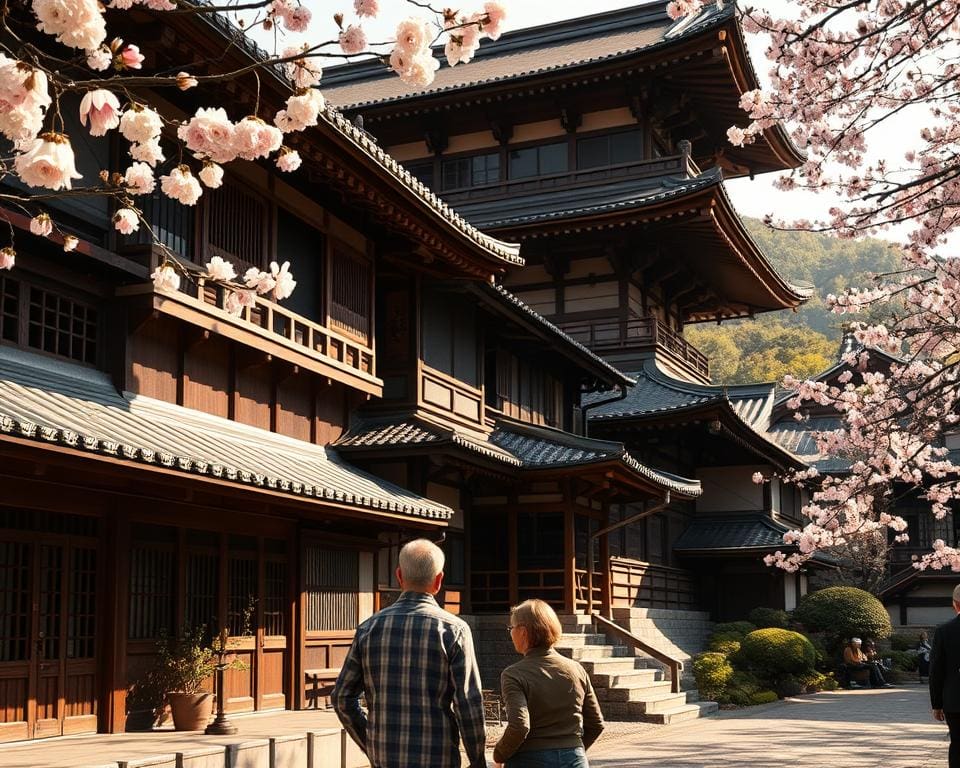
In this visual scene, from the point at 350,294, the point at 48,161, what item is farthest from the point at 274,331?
the point at 48,161

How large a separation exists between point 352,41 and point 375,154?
883 cm

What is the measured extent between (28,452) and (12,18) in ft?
12.9

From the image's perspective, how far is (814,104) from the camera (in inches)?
460

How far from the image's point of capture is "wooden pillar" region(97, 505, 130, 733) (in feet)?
38.7

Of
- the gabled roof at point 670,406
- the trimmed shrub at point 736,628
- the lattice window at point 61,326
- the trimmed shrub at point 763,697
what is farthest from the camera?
the trimmed shrub at point 736,628

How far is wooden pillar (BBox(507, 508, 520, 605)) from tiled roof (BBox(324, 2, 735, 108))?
1251 centimetres

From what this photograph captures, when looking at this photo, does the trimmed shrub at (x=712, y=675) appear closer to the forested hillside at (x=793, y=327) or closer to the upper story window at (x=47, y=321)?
the upper story window at (x=47, y=321)

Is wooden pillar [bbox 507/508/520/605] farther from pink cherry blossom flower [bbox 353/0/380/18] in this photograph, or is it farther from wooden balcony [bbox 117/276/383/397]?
pink cherry blossom flower [bbox 353/0/380/18]

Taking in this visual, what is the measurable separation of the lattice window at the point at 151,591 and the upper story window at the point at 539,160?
19.5m

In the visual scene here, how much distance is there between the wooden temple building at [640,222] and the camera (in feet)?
91.3

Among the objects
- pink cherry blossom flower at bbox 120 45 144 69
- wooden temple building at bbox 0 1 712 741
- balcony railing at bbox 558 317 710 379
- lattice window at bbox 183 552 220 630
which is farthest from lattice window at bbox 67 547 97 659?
balcony railing at bbox 558 317 710 379

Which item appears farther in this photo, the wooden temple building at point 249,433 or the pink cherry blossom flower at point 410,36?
the wooden temple building at point 249,433

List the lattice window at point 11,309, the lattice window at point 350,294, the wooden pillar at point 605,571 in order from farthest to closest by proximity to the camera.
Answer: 1. the wooden pillar at point 605,571
2. the lattice window at point 350,294
3. the lattice window at point 11,309

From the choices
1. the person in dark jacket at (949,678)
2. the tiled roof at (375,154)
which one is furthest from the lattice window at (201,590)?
the person in dark jacket at (949,678)
